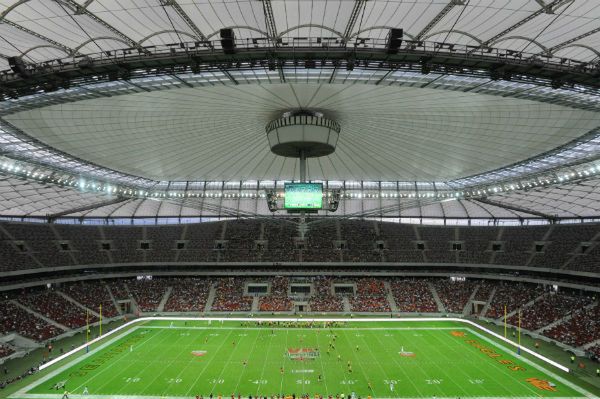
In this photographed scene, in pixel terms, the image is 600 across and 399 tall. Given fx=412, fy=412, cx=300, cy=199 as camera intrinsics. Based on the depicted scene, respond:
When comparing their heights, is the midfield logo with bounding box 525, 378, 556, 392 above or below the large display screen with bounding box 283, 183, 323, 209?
below

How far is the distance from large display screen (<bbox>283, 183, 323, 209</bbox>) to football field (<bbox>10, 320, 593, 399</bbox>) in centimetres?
1547

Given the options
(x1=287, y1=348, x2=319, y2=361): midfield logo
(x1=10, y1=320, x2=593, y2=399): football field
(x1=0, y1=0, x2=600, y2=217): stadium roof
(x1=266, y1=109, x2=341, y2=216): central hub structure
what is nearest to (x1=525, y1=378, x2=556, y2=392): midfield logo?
(x1=10, y1=320, x2=593, y2=399): football field

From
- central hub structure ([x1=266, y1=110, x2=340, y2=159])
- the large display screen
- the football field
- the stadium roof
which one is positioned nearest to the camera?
the stadium roof

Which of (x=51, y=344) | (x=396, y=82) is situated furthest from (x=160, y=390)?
(x=396, y=82)

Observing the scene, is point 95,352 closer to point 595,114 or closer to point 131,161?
point 131,161

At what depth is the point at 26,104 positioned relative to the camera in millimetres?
26375

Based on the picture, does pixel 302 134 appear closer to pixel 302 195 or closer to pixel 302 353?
pixel 302 195

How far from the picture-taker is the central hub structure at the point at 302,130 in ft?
114

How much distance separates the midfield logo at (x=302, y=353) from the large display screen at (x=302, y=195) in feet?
50.1

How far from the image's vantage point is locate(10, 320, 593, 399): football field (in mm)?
33312

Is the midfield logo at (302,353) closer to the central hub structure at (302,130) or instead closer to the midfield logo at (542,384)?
the midfield logo at (542,384)

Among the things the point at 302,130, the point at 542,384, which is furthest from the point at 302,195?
the point at 542,384

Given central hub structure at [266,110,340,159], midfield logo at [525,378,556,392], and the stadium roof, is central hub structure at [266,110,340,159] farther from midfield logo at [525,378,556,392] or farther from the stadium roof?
midfield logo at [525,378,556,392]

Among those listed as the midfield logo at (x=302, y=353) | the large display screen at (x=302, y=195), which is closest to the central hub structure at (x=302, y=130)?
the large display screen at (x=302, y=195)
